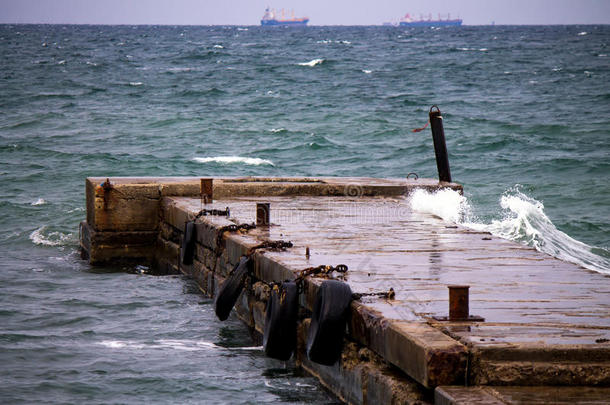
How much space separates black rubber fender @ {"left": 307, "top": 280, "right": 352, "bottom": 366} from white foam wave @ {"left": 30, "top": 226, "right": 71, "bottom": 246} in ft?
29.1

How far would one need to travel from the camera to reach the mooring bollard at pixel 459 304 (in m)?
5.71

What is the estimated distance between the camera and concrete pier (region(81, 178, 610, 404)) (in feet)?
16.6

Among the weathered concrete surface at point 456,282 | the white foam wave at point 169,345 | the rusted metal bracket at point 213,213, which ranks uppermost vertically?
the rusted metal bracket at point 213,213

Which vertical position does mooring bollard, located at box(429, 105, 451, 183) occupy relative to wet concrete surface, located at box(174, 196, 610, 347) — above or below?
above

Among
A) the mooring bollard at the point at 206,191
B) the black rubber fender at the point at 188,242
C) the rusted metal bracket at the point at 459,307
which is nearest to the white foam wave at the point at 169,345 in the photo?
the black rubber fender at the point at 188,242

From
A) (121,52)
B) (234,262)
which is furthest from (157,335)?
(121,52)

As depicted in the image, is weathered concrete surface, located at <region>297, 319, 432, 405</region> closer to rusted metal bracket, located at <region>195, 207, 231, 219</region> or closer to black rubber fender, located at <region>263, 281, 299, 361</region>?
black rubber fender, located at <region>263, 281, 299, 361</region>

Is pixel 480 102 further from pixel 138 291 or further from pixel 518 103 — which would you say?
pixel 138 291

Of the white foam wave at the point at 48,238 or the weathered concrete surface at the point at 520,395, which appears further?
the white foam wave at the point at 48,238

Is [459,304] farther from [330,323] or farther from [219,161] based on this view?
[219,161]

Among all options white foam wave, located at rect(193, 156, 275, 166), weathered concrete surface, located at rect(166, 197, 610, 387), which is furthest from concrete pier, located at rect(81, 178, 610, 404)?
white foam wave, located at rect(193, 156, 275, 166)

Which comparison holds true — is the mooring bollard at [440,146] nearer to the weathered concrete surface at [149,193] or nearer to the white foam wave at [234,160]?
the weathered concrete surface at [149,193]

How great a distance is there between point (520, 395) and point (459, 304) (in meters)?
0.97

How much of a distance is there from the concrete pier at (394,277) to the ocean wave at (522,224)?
0.39 meters
